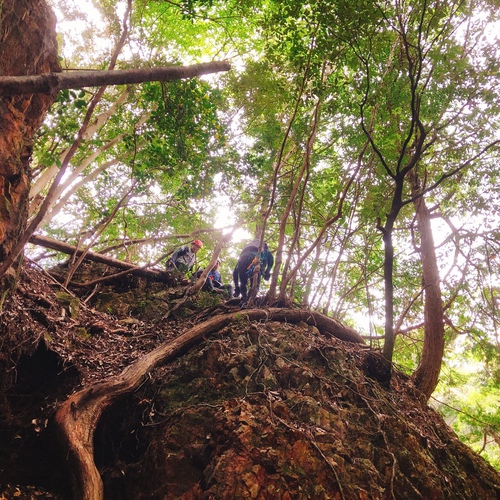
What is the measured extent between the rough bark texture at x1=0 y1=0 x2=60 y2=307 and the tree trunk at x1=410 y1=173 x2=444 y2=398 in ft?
17.8

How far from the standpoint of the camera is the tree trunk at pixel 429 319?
612 centimetres

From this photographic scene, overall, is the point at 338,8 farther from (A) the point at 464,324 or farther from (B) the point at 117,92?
(B) the point at 117,92

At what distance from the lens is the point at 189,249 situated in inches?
385

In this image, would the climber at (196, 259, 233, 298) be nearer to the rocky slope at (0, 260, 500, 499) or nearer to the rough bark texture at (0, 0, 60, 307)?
the rocky slope at (0, 260, 500, 499)

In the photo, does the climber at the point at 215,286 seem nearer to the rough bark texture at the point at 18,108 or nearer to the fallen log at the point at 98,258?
the fallen log at the point at 98,258

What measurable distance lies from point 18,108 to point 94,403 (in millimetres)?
3183

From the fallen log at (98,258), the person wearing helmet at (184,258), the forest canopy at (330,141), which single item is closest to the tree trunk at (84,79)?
the forest canopy at (330,141)

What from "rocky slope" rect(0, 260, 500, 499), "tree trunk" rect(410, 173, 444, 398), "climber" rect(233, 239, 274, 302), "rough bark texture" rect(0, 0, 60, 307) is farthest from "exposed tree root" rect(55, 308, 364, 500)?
"tree trunk" rect(410, 173, 444, 398)

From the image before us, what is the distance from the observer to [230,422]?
3.85 m

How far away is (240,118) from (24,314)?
7792mm

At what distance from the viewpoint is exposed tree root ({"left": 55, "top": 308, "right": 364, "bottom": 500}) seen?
3.19 metres

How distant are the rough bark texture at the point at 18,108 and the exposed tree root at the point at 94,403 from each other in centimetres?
141

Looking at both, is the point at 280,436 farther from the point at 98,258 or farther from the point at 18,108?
→ the point at 98,258

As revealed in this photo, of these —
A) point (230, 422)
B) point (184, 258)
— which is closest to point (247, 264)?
point (184, 258)
